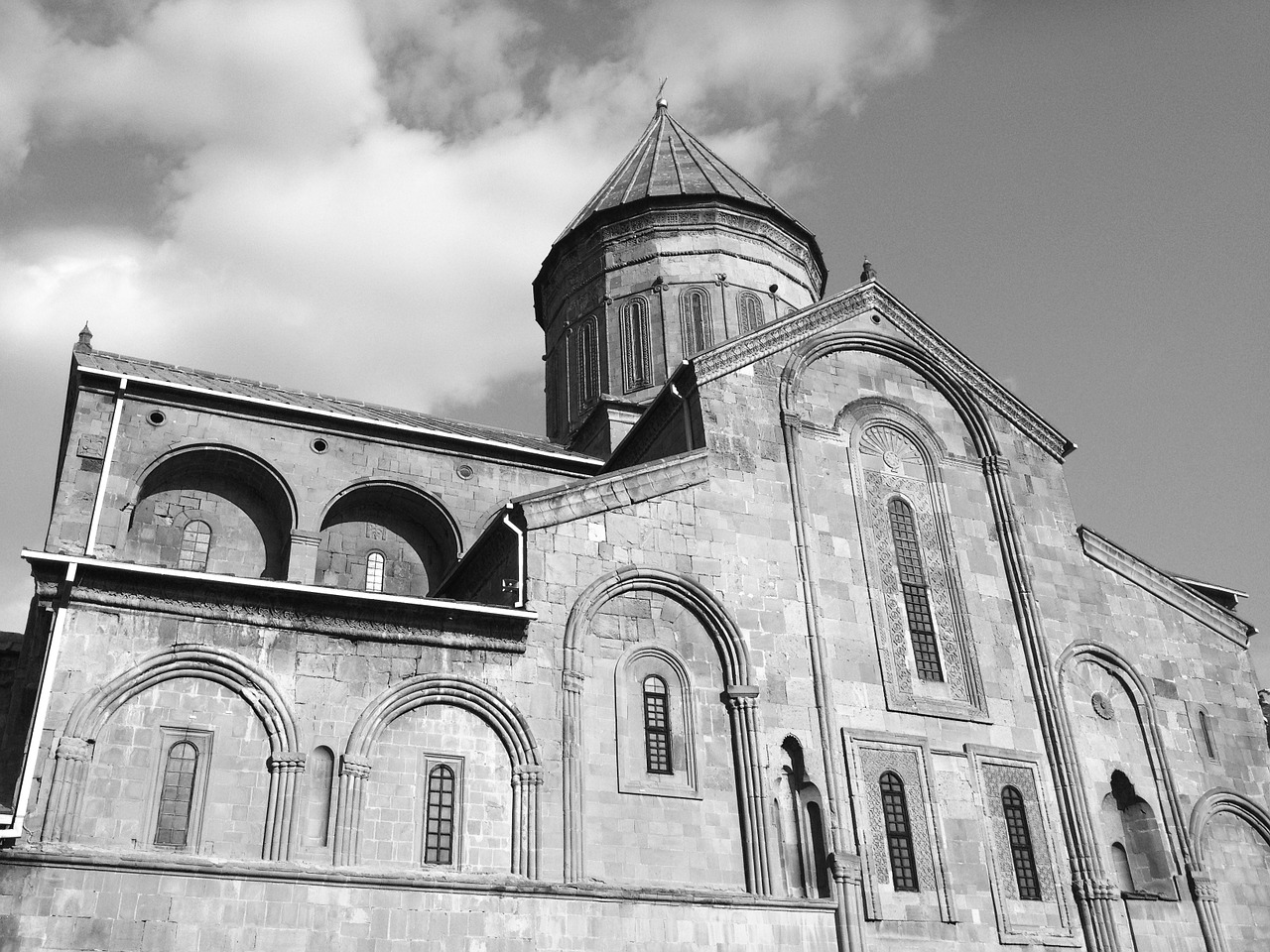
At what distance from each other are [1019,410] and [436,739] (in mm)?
13309

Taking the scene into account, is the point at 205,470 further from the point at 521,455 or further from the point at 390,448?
the point at 521,455

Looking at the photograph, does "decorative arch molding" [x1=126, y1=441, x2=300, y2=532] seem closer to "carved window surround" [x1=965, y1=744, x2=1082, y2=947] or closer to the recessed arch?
the recessed arch

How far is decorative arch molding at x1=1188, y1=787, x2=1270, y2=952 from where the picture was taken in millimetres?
18031

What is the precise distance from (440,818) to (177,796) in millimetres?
3056

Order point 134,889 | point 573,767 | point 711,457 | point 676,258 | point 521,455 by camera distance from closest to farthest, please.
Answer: point 134,889
point 573,767
point 711,457
point 521,455
point 676,258

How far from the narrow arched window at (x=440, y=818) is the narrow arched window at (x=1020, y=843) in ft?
28.6

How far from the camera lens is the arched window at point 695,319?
87.5ft

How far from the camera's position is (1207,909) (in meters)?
18.2

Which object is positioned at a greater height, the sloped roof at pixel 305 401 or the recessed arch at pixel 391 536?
the sloped roof at pixel 305 401

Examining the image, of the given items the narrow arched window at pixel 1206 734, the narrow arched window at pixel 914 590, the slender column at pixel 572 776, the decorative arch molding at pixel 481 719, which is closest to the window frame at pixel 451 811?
the decorative arch molding at pixel 481 719

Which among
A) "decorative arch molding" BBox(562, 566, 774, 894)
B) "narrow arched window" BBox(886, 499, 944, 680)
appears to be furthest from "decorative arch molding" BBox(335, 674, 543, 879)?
"narrow arched window" BBox(886, 499, 944, 680)

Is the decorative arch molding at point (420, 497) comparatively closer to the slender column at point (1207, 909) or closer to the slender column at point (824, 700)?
the slender column at point (824, 700)

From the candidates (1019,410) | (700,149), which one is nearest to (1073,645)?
(1019,410)

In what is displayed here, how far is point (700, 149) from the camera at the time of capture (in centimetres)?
3191
